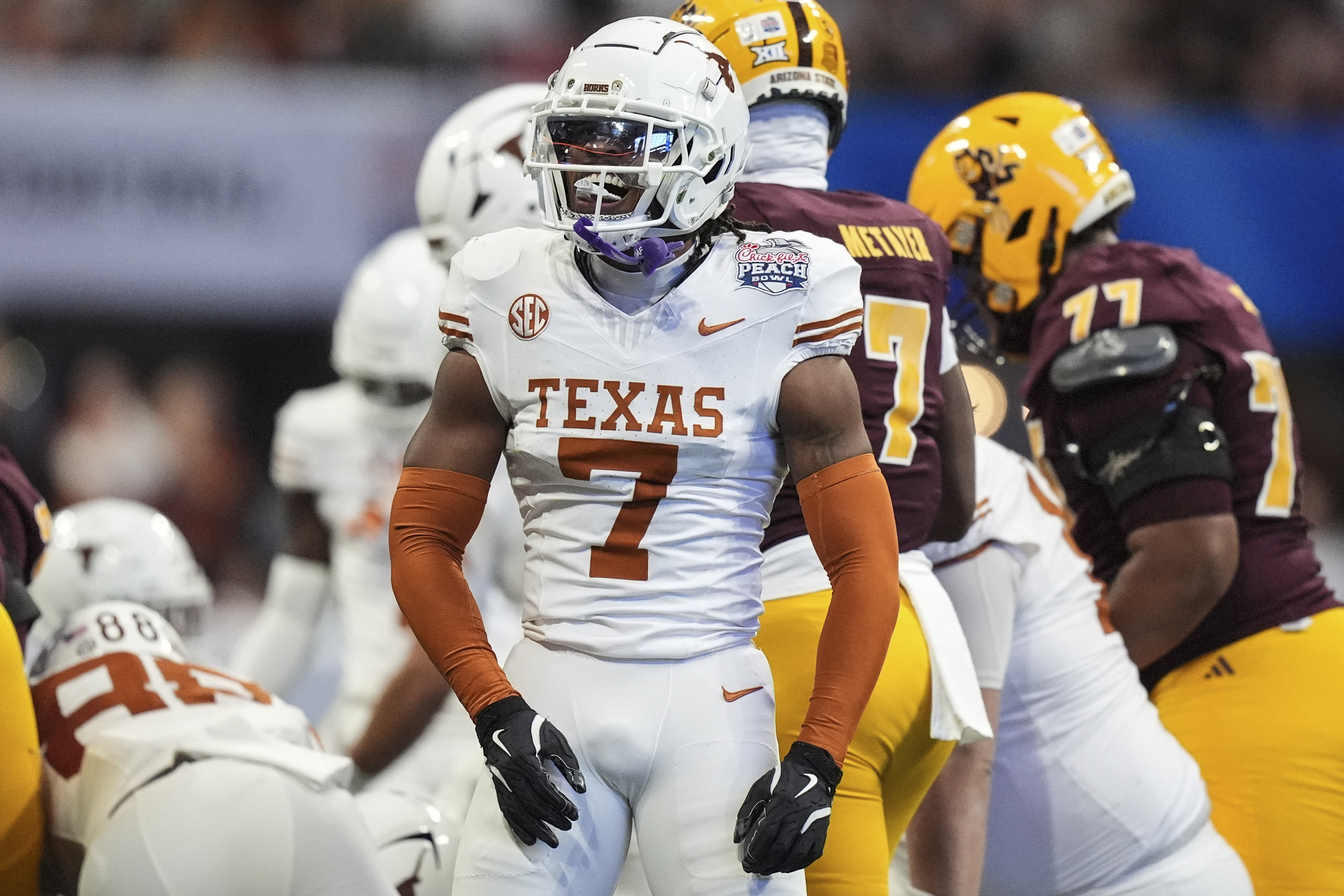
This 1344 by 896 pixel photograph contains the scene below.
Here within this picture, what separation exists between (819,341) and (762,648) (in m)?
0.63

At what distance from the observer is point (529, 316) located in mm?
2578

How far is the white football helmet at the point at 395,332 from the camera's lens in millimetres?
5262

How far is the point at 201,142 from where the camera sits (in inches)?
368

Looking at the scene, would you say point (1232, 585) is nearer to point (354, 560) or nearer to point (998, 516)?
point (998, 516)

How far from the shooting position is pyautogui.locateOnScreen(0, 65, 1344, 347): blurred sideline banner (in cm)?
926

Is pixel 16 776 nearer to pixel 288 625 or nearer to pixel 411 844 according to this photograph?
Result: pixel 411 844

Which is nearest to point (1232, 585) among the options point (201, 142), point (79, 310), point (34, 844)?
point (34, 844)

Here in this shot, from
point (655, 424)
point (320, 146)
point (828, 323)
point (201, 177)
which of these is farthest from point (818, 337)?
point (201, 177)

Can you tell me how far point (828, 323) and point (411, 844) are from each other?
183 centimetres

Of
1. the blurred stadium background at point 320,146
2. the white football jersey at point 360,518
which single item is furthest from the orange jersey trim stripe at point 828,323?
the blurred stadium background at point 320,146

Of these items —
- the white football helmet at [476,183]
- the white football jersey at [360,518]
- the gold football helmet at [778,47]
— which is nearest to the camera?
the gold football helmet at [778,47]

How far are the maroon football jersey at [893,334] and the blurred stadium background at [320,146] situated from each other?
5981 mm

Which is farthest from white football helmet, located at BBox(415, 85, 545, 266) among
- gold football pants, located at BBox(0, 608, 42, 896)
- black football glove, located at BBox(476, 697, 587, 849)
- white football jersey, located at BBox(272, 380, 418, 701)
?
black football glove, located at BBox(476, 697, 587, 849)

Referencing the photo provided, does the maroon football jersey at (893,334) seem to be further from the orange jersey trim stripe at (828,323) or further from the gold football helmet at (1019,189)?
the gold football helmet at (1019,189)
